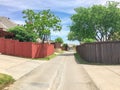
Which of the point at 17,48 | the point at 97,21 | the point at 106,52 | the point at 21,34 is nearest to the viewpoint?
the point at 106,52

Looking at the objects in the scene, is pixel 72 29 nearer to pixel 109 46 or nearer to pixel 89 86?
pixel 109 46

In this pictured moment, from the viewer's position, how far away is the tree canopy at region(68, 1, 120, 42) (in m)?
64.6

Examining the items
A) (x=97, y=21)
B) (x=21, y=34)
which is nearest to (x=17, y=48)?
(x=21, y=34)

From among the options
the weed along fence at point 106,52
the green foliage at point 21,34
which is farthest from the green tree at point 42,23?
the weed along fence at point 106,52

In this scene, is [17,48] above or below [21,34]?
below

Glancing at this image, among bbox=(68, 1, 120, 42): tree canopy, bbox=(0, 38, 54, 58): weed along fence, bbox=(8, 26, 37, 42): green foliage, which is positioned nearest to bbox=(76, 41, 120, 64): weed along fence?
bbox=(0, 38, 54, 58): weed along fence

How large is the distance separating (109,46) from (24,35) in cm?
2259

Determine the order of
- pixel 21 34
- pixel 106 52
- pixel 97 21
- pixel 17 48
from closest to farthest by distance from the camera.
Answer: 1. pixel 106 52
2. pixel 17 48
3. pixel 21 34
4. pixel 97 21

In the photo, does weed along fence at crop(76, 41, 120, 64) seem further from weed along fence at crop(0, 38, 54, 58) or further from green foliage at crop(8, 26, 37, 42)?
green foliage at crop(8, 26, 37, 42)

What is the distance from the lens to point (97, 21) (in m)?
65.1

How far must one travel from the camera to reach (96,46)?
3034cm

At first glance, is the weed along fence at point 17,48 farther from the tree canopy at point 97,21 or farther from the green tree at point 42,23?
the tree canopy at point 97,21

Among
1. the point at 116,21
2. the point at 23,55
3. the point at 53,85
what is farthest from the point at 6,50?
the point at 116,21

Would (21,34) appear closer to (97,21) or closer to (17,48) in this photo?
(17,48)
